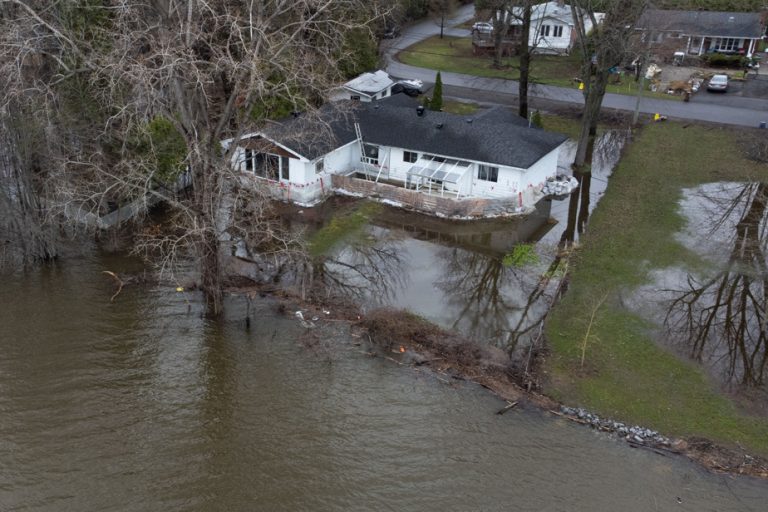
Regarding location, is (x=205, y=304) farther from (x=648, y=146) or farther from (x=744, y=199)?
(x=648, y=146)

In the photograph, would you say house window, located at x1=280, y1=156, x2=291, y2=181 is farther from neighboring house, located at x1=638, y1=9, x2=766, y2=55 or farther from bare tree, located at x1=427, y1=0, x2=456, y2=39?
bare tree, located at x1=427, y1=0, x2=456, y2=39

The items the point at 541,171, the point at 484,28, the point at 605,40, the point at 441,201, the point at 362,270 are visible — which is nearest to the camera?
the point at 362,270

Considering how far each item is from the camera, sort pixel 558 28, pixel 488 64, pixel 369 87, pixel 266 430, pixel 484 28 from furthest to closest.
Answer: pixel 484 28, pixel 558 28, pixel 488 64, pixel 369 87, pixel 266 430

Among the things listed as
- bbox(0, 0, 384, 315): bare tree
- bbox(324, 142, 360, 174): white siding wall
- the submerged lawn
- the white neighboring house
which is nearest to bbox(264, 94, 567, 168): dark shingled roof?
bbox(324, 142, 360, 174): white siding wall

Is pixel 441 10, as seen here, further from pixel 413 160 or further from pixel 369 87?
pixel 413 160

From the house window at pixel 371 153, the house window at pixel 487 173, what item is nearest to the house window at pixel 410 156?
the house window at pixel 371 153

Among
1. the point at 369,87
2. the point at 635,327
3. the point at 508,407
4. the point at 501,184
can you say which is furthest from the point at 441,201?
the point at 369,87
